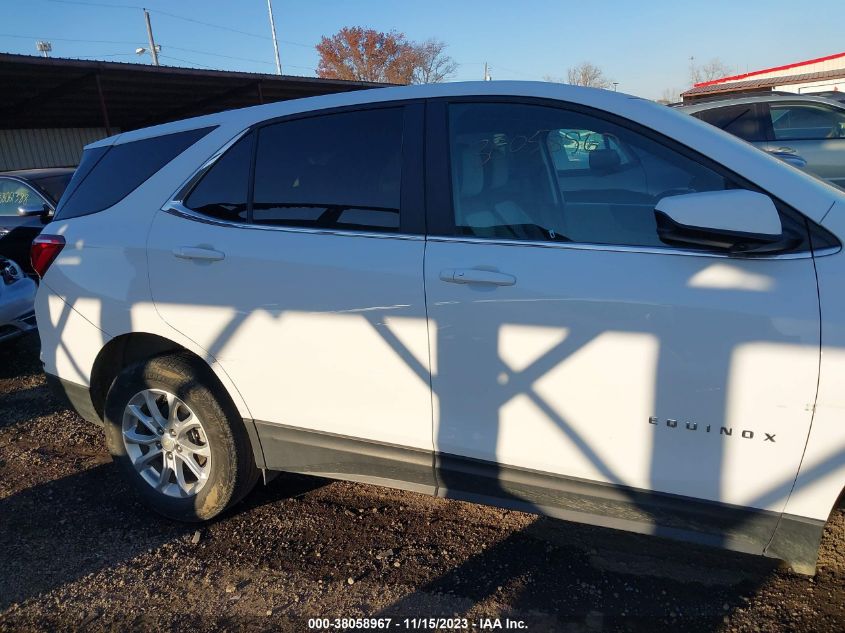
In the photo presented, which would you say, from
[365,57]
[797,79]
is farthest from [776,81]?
[365,57]

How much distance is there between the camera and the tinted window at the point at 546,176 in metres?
2.14

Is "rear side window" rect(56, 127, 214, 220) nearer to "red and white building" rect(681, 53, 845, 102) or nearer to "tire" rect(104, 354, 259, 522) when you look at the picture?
"tire" rect(104, 354, 259, 522)

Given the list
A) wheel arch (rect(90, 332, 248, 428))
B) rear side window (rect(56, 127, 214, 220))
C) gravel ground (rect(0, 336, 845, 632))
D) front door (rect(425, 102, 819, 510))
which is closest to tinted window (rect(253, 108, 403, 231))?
front door (rect(425, 102, 819, 510))

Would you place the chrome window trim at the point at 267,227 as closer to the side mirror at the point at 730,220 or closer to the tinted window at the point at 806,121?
the side mirror at the point at 730,220

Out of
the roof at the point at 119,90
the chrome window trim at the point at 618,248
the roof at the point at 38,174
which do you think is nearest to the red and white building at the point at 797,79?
the roof at the point at 119,90

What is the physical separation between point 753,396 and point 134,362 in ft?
8.48

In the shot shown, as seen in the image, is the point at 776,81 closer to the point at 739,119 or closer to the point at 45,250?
the point at 739,119

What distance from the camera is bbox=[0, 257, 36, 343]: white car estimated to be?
16.3 ft

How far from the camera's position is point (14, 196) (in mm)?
7723

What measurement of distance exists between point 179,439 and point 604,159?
2265mm

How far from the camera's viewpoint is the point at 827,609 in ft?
7.25

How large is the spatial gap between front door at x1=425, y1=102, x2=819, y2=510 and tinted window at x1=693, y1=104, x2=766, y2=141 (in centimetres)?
625

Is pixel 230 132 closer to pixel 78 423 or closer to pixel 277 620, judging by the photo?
pixel 277 620

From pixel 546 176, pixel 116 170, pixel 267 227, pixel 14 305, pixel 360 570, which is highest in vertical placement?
pixel 116 170
